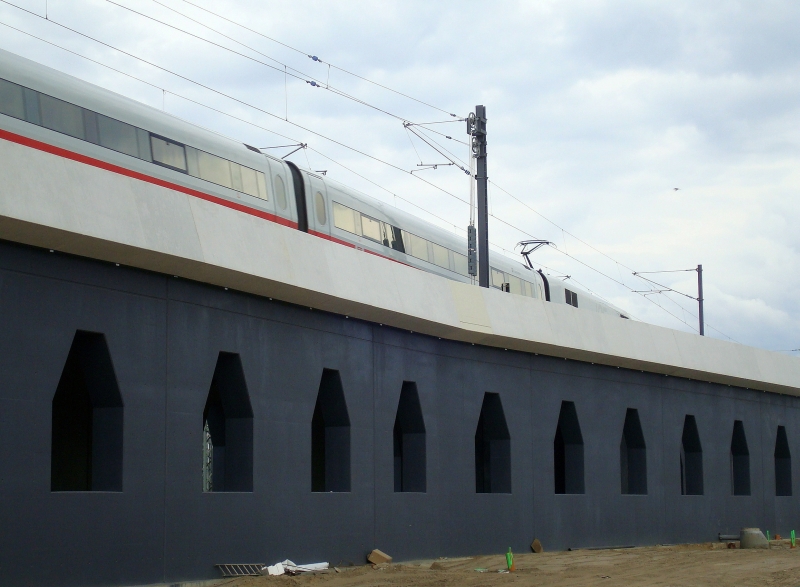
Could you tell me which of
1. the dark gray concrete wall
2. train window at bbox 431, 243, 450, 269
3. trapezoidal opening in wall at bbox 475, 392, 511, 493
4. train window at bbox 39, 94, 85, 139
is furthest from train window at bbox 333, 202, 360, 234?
train window at bbox 39, 94, 85, 139

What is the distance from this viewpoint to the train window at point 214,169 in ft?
71.1

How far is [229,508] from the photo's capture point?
51.5ft

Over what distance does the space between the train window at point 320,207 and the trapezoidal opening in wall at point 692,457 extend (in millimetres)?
11948

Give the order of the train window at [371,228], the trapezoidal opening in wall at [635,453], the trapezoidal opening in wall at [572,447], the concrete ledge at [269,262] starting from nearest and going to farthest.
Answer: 1. the concrete ledge at [269,262]
2. the trapezoidal opening in wall at [572,447]
3. the train window at [371,228]
4. the trapezoidal opening in wall at [635,453]

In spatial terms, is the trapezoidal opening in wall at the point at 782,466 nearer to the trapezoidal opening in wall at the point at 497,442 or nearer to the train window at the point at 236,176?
the trapezoidal opening in wall at the point at 497,442

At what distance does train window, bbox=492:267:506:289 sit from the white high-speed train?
10.7 ft

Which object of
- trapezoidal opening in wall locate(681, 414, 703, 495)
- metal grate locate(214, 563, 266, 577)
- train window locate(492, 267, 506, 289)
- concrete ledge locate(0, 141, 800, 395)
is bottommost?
metal grate locate(214, 563, 266, 577)

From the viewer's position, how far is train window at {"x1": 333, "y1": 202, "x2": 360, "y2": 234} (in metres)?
25.7

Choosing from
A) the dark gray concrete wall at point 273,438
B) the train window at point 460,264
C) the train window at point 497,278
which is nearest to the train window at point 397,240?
the train window at point 460,264

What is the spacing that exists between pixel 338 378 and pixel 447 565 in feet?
14.0

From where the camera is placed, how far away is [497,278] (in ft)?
113

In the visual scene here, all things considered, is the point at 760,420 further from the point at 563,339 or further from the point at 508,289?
the point at 563,339

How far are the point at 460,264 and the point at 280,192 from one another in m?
10.2

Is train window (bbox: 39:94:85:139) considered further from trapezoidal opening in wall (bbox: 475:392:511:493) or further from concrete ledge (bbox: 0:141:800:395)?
trapezoidal opening in wall (bbox: 475:392:511:493)
